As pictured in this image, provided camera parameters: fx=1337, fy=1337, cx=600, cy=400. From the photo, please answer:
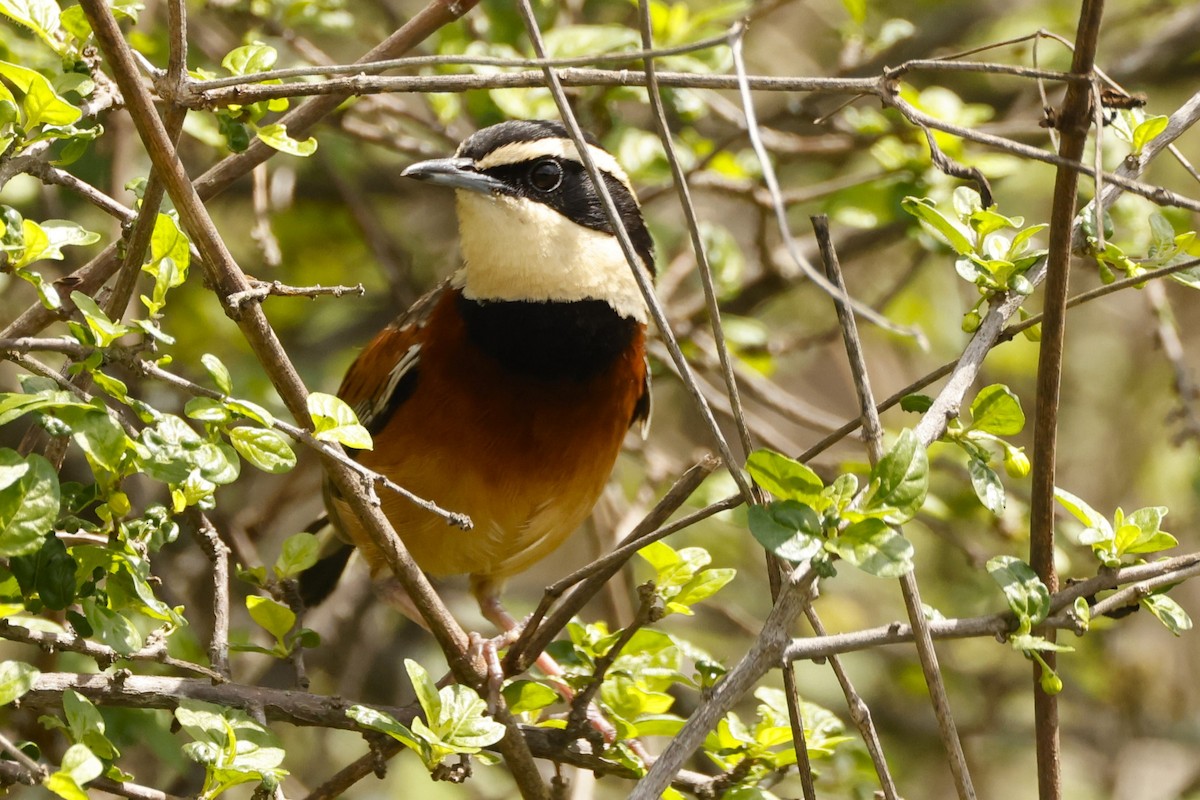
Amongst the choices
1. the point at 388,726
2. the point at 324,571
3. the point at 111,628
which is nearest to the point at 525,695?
the point at 388,726

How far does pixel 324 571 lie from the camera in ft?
16.9

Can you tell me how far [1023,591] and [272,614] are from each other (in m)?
1.56

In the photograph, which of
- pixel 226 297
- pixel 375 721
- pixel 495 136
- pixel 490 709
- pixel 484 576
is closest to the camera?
pixel 226 297

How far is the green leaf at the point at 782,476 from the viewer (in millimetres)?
2189

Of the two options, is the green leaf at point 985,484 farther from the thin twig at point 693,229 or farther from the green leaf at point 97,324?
the green leaf at point 97,324

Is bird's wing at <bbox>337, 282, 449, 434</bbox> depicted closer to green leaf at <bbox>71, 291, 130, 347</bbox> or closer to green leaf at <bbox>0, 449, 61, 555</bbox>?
green leaf at <bbox>71, 291, 130, 347</bbox>

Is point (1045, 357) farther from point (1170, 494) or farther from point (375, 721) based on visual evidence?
point (1170, 494)

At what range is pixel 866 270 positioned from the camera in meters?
6.92

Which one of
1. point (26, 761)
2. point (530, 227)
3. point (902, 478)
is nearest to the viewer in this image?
point (26, 761)

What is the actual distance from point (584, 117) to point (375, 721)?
10.0 ft

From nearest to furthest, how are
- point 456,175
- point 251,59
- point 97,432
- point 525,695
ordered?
point 97,432, point 251,59, point 525,695, point 456,175

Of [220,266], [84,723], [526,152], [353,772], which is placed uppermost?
[526,152]

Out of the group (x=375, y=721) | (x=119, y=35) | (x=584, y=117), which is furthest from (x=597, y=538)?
(x=119, y=35)

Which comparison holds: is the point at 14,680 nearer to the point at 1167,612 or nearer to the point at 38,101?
the point at 38,101
